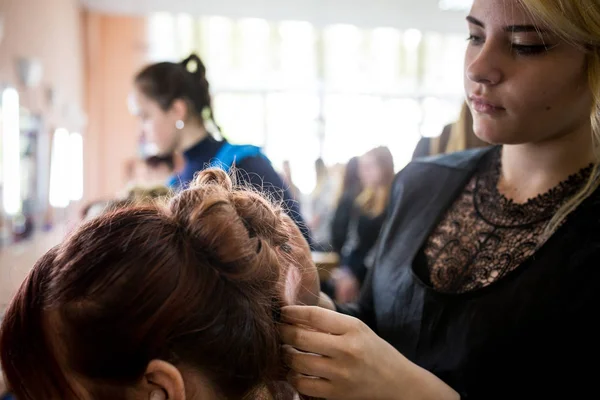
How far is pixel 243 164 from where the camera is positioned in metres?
1.55

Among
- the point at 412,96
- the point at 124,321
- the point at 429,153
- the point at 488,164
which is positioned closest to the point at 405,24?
the point at 412,96

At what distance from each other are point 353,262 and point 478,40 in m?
2.34

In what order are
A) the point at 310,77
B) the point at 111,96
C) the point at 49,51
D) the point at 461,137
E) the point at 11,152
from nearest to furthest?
the point at 461,137 → the point at 11,152 → the point at 49,51 → the point at 111,96 → the point at 310,77

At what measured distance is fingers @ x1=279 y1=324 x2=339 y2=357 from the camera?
27.4 inches

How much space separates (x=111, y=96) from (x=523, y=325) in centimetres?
563

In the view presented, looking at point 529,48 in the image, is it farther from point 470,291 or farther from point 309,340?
point 309,340

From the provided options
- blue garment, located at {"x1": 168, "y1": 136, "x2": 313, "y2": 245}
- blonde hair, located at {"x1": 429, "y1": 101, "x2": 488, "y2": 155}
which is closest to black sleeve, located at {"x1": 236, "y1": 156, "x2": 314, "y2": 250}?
blue garment, located at {"x1": 168, "y1": 136, "x2": 313, "y2": 245}

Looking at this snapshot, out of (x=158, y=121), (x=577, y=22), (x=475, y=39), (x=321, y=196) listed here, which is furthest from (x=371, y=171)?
(x=577, y=22)

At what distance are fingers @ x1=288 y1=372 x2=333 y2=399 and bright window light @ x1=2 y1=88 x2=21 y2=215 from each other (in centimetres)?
249

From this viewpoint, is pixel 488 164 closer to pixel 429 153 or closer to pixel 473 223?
pixel 473 223

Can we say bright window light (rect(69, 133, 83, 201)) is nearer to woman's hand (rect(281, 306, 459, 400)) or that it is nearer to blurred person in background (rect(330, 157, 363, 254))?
blurred person in background (rect(330, 157, 363, 254))

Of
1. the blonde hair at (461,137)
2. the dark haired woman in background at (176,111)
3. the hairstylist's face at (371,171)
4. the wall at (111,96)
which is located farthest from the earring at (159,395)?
the wall at (111,96)

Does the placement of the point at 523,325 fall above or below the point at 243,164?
below

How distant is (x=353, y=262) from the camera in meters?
3.20
